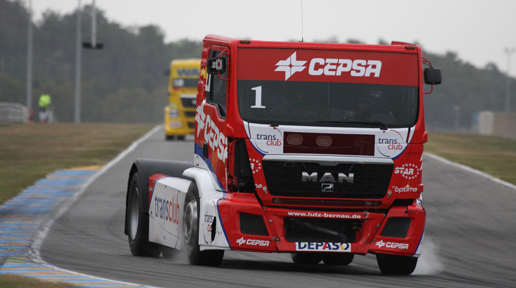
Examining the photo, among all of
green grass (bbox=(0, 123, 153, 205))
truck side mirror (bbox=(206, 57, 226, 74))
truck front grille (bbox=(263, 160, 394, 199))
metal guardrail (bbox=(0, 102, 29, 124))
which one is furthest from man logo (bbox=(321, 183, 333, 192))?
metal guardrail (bbox=(0, 102, 29, 124))

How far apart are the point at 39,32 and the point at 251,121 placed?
12356 centimetres

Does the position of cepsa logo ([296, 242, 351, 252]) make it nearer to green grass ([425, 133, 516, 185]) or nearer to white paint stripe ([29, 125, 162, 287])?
white paint stripe ([29, 125, 162, 287])

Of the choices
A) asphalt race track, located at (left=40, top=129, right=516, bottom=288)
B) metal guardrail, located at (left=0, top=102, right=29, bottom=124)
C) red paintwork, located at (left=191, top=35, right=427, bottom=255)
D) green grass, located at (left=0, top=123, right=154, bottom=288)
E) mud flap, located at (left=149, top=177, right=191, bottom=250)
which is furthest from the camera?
metal guardrail, located at (left=0, top=102, right=29, bottom=124)

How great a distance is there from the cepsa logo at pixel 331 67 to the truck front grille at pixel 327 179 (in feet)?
3.02

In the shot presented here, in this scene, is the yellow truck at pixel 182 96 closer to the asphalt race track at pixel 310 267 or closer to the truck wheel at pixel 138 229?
the asphalt race track at pixel 310 267

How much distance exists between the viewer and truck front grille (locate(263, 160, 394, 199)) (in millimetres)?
8586

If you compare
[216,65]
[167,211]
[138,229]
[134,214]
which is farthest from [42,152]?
[216,65]

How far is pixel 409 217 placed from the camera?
29.2ft

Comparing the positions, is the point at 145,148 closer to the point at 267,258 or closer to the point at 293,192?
the point at 267,258

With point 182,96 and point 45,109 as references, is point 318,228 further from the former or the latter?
point 45,109

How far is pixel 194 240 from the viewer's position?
29.7 ft

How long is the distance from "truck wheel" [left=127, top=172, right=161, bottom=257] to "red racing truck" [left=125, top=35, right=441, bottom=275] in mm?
1610

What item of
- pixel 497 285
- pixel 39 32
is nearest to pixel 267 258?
pixel 497 285

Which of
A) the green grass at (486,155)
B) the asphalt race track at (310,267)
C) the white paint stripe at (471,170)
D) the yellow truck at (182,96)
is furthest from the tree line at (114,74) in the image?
the asphalt race track at (310,267)
